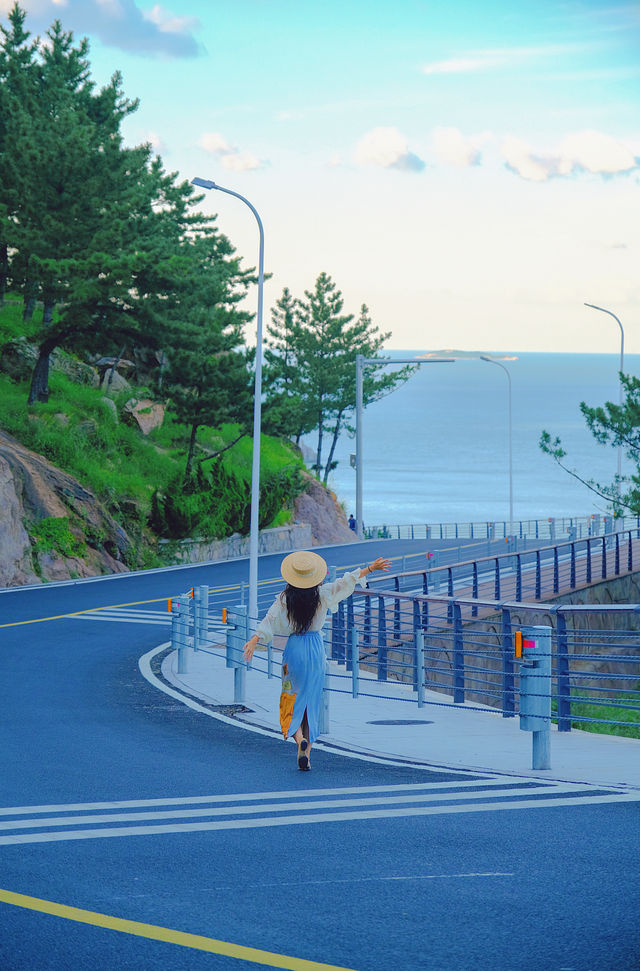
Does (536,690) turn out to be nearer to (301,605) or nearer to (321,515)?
(301,605)

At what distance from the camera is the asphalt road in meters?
5.77

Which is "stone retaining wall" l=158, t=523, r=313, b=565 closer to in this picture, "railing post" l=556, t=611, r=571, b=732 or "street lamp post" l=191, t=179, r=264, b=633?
"street lamp post" l=191, t=179, r=264, b=633

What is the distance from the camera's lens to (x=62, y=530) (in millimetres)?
35719

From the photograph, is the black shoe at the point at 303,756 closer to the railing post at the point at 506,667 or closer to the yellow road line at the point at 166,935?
the railing post at the point at 506,667

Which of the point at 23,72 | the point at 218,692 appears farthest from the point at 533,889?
the point at 23,72

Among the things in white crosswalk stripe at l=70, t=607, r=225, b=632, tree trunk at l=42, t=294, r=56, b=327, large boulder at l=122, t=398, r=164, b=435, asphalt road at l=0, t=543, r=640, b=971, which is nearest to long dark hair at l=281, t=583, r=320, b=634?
asphalt road at l=0, t=543, r=640, b=971

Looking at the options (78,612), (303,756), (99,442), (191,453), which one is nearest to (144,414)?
(191,453)

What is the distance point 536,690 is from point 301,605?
2.33 m

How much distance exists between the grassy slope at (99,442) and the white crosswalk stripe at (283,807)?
3096cm

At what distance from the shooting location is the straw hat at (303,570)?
33.4 feet

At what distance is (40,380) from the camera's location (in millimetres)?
44125

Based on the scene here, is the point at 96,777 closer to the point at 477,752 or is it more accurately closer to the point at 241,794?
the point at 241,794

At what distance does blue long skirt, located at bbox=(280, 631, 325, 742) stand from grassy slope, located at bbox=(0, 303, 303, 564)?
30004 millimetres

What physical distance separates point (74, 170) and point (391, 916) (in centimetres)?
3761
